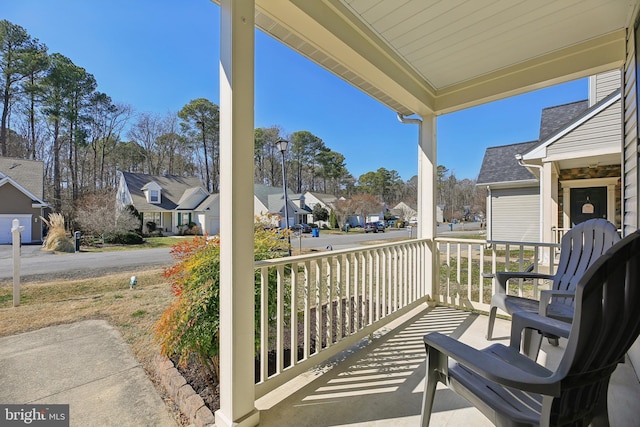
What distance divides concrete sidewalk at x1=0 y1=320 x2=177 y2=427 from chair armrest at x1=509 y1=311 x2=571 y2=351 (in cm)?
222

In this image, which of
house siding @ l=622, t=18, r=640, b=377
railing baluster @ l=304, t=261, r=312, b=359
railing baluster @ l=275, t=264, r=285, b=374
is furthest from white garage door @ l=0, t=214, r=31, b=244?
house siding @ l=622, t=18, r=640, b=377

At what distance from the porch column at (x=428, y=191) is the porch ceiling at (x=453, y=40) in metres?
0.54

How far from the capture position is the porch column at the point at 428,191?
3.55 m

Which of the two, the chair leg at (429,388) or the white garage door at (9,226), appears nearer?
the chair leg at (429,388)

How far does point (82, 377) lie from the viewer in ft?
6.32

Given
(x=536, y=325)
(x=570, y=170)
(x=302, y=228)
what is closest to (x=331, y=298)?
(x=302, y=228)

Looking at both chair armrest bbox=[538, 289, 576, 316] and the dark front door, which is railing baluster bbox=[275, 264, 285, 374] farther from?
the dark front door

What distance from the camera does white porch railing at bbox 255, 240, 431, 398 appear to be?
191 centimetres

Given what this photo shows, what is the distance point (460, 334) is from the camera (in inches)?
110

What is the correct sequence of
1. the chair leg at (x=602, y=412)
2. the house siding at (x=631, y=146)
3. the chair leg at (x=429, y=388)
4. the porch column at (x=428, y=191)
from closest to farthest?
the chair leg at (x=602, y=412), the chair leg at (x=429, y=388), the house siding at (x=631, y=146), the porch column at (x=428, y=191)

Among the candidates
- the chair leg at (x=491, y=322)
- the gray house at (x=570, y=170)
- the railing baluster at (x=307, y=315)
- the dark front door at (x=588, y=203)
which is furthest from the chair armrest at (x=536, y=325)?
the dark front door at (x=588, y=203)

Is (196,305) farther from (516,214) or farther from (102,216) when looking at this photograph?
(516,214)

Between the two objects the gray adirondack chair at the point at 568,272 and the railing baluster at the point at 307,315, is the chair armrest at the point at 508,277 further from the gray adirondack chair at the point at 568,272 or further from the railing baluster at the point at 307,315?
the railing baluster at the point at 307,315

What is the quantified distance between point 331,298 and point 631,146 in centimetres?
268
